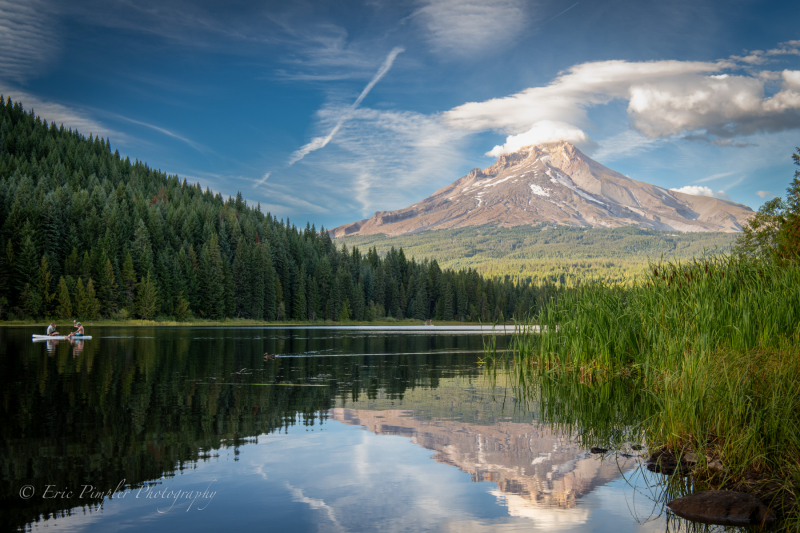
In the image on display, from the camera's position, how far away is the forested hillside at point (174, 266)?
3989 inches

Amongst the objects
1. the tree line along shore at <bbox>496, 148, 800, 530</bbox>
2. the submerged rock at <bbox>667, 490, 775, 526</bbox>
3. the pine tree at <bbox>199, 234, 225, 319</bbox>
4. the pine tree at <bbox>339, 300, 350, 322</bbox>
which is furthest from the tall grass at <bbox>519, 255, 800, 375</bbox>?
the pine tree at <bbox>339, 300, 350, 322</bbox>

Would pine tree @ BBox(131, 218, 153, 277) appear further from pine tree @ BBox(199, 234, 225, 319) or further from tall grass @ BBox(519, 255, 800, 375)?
tall grass @ BBox(519, 255, 800, 375)

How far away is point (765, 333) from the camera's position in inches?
492

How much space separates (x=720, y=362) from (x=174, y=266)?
12297 centimetres

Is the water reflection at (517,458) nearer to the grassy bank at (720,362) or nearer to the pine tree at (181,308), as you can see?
the grassy bank at (720,362)

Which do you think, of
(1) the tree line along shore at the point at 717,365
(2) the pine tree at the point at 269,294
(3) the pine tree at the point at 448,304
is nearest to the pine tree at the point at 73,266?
(2) the pine tree at the point at 269,294

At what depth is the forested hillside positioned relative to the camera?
101 meters

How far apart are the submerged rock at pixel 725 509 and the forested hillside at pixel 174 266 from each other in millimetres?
58284

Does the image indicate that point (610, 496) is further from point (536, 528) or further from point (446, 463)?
point (446, 463)

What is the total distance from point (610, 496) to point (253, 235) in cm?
14934

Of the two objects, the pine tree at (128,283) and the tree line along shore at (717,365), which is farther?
the pine tree at (128,283)

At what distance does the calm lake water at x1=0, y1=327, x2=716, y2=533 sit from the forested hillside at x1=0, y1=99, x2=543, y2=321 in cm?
5009

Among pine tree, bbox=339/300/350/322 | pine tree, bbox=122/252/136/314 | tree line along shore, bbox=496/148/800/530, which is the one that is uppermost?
pine tree, bbox=122/252/136/314

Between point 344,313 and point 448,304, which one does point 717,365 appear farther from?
point 448,304
